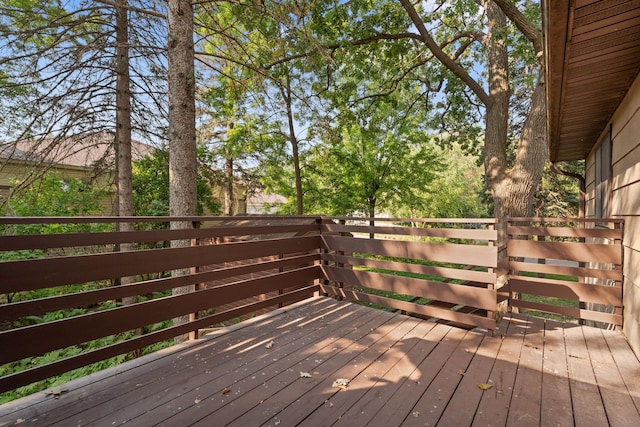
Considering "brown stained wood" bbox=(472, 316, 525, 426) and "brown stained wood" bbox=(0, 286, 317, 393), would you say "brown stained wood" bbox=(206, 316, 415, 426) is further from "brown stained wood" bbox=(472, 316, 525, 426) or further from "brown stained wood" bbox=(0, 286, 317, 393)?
"brown stained wood" bbox=(0, 286, 317, 393)

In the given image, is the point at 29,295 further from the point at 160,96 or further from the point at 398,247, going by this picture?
the point at 398,247

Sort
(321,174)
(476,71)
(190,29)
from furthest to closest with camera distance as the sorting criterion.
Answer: (321,174) → (476,71) → (190,29)

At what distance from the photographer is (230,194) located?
11141 mm

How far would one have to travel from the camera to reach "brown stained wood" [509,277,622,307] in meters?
3.10

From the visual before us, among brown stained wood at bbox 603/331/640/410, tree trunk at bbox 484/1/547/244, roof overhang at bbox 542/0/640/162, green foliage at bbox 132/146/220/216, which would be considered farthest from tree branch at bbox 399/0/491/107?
green foliage at bbox 132/146/220/216

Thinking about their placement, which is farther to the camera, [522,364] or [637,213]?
[637,213]

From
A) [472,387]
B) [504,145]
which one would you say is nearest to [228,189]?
[504,145]

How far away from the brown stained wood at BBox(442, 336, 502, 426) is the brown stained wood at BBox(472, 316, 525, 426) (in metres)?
0.03

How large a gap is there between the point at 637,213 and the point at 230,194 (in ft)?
33.9

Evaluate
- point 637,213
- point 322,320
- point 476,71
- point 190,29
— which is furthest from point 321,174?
point 637,213

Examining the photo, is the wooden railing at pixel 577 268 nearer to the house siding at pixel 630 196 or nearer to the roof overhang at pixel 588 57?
the house siding at pixel 630 196

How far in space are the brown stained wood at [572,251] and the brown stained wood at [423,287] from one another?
77 centimetres

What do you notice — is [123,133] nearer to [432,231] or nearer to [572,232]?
[432,231]

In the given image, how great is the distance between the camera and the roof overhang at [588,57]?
166cm
